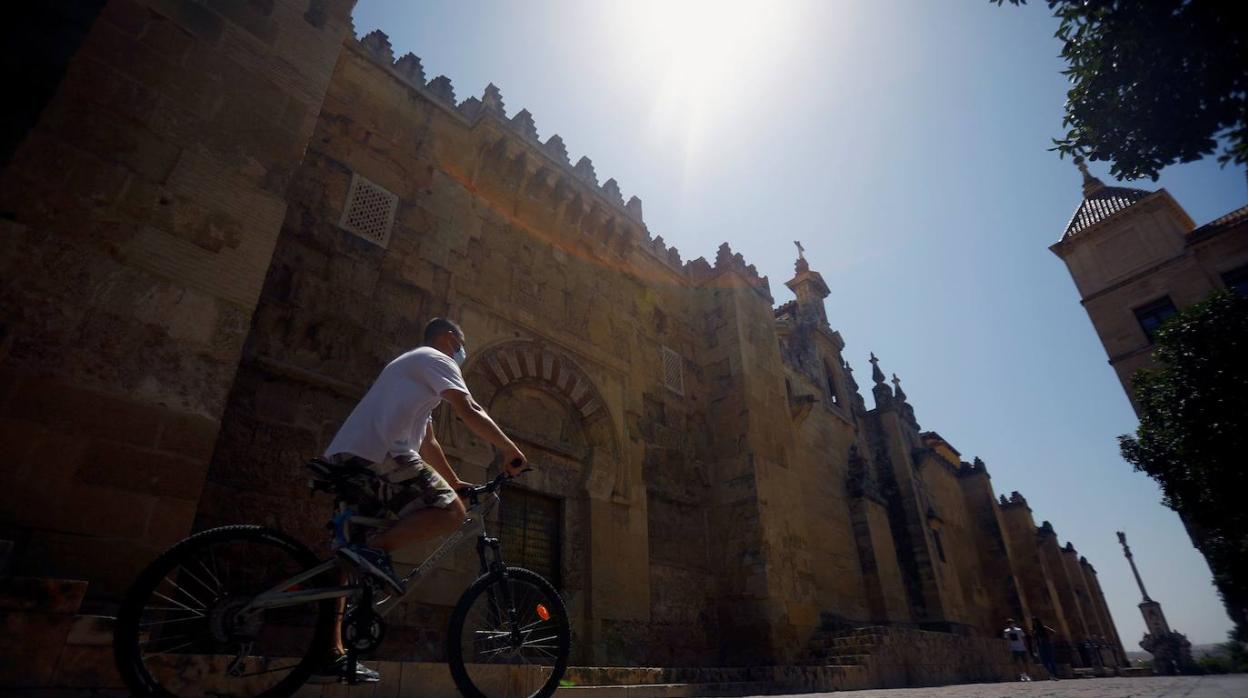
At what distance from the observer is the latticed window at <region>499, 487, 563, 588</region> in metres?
7.45

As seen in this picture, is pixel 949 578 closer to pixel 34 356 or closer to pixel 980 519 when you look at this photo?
pixel 980 519

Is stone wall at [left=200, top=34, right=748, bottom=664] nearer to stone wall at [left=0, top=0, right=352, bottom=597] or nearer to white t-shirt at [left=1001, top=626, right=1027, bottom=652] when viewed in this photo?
stone wall at [left=0, top=0, right=352, bottom=597]

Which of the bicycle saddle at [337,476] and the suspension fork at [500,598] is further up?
the bicycle saddle at [337,476]

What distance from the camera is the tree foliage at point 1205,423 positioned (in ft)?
37.1

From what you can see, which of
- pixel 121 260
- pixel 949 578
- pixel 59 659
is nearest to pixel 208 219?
pixel 121 260

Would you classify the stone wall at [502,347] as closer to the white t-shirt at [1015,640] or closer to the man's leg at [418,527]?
the man's leg at [418,527]

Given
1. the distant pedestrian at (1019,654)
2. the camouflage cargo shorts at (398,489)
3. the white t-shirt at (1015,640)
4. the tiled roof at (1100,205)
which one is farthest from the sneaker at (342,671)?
the tiled roof at (1100,205)

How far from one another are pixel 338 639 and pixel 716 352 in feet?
31.9

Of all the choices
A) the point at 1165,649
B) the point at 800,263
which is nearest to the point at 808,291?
the point at 800,263

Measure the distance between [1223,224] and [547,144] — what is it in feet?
73.9

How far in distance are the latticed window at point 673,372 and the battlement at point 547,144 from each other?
2.05m

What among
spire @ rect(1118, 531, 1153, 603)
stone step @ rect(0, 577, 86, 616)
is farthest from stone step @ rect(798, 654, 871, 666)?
spire @ rect(1118, 531, 1153, 603)

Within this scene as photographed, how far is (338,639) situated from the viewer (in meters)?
2.69

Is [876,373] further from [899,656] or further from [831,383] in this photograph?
[899,656]
